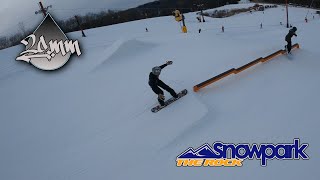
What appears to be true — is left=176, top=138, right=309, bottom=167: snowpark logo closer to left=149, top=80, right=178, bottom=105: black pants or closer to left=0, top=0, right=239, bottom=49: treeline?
left=149, top=80, right=178, bottom=105: black pants

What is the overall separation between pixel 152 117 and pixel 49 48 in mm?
10011

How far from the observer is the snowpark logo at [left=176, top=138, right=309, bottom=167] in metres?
6.77

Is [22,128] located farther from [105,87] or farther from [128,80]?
[128,80]

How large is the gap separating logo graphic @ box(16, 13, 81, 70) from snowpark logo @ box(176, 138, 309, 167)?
446 inches

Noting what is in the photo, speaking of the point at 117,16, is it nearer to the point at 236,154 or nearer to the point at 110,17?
the point at 110,17

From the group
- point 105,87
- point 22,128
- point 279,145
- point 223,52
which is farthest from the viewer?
point 223,52

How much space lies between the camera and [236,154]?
7.04 metres

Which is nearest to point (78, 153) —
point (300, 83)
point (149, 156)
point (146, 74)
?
point (149, 156)

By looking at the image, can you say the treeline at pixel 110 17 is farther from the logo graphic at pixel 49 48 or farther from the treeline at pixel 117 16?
the logo graphic at pixel 49 48

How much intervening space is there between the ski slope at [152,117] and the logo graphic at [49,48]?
5.63 ft

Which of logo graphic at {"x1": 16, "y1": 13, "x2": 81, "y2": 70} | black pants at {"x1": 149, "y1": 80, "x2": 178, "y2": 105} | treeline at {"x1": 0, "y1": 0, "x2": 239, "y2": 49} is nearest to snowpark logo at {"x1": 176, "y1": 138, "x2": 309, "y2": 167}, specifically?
black pants at {"x1": 149, "y1": 80, "x2": 178, "y2": 105}

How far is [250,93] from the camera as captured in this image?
9695mm

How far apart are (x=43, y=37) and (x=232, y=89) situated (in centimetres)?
1158

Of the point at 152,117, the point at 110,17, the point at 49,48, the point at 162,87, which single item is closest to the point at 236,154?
the point at 152,117
